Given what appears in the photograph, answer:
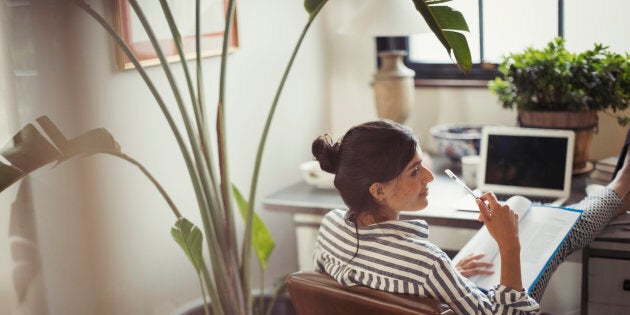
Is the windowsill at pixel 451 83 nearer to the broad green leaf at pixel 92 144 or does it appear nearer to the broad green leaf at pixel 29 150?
the broad green leaf at pixel 92 144

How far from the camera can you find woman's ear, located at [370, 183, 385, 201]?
1.65m

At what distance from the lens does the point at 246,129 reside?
2668mm

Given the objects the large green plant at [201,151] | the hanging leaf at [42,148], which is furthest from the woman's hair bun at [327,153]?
the hanging leaf at [42,148]

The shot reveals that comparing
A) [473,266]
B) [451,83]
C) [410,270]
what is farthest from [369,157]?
[451,83]

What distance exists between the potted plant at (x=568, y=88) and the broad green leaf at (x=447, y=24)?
0.58m

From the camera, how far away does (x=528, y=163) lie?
235cm

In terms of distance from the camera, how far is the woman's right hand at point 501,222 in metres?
1.64

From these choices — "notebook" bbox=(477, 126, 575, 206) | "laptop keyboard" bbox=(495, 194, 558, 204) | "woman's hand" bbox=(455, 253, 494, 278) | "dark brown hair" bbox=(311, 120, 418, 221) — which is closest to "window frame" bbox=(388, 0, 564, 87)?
"notebook" bbox=(477, 126, 575, 206)

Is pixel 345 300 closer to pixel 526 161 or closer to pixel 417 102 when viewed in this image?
pixel 526 161

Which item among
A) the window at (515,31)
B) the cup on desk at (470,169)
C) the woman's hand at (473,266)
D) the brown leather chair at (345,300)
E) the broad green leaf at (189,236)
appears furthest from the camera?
the window at (515,31)

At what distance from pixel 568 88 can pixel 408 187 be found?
2.97 feet

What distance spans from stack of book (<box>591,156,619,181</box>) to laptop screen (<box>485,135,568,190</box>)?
0.17m

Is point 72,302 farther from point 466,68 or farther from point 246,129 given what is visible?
point 466,68

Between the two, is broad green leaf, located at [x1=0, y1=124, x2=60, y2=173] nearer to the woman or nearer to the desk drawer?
the woman
